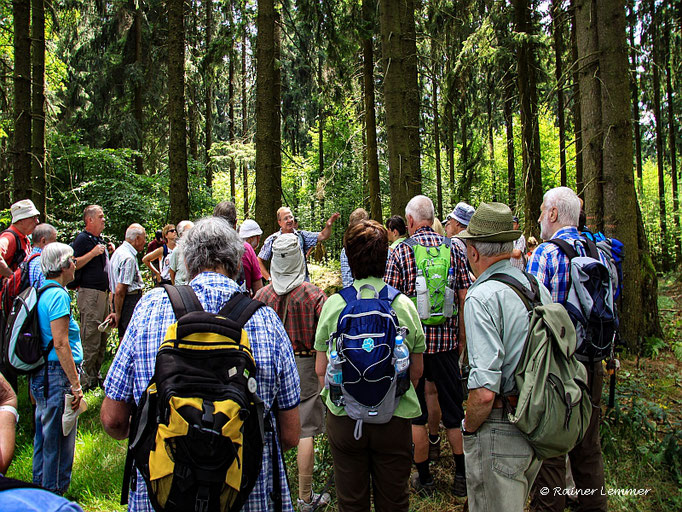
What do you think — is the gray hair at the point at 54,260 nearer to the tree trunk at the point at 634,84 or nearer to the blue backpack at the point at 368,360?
the blue backpack at the point at 368,360

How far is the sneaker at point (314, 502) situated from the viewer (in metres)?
3.79

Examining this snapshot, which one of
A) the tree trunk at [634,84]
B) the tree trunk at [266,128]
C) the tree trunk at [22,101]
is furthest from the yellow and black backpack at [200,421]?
the tree trunk at [22,101]

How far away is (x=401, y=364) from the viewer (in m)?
2.78

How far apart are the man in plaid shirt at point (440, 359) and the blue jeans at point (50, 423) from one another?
Result: 3.07 meters

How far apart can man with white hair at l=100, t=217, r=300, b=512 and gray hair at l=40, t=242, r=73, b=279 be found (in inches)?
96.8

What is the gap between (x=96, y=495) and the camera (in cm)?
454

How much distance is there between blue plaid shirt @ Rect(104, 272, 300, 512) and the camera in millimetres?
2020

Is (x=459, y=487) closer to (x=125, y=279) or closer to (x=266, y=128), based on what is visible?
(x=125, y=279)

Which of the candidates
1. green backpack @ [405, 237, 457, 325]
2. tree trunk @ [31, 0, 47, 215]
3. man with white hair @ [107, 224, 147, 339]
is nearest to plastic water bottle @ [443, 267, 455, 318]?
green backpack @ [405, 237, 457, 325]

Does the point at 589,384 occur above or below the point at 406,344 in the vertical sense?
below

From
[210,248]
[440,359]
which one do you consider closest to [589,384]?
[440,359]

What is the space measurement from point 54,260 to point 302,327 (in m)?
2.25

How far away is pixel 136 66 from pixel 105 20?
9.54 feet

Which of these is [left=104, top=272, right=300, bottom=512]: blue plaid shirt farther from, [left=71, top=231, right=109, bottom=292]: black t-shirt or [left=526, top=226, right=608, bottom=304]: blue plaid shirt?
[left=71, top=231, right=109, bottom=292]: black t-shirt
